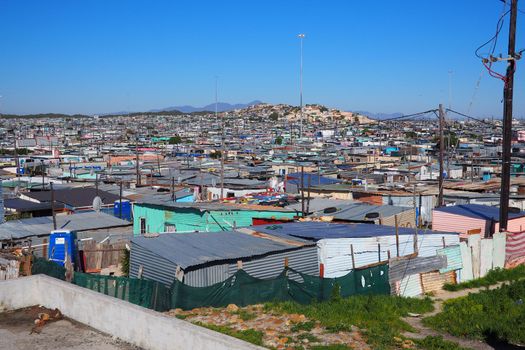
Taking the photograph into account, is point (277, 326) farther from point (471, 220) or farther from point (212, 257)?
point (471, 220)

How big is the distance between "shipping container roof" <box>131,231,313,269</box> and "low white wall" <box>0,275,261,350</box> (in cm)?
355

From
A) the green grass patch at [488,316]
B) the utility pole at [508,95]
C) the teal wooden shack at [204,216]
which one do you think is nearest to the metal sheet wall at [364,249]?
the green grass patch at [488,316]

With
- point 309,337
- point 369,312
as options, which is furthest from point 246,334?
point 369,312

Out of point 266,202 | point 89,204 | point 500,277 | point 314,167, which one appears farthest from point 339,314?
point 314,167

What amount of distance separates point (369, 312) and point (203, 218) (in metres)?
9.75

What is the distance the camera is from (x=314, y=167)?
163 ft

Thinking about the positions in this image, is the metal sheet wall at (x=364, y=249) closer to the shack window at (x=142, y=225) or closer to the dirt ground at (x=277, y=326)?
the dirt ground at (x=277, y=326)

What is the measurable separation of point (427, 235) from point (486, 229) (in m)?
5.06

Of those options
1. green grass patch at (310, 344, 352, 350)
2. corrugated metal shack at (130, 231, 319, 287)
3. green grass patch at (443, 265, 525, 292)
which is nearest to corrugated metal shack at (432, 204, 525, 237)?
green grass patch at (443, 265, 525, 292)

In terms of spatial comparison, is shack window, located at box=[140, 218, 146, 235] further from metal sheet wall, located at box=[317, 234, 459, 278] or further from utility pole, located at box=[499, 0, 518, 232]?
utility pole, located at box=[499, 0, 518, 232]

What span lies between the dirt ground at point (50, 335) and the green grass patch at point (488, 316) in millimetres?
6112

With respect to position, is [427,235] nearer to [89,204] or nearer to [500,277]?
[500,277]

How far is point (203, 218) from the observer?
1989 centimetres

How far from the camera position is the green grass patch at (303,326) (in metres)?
8.95
